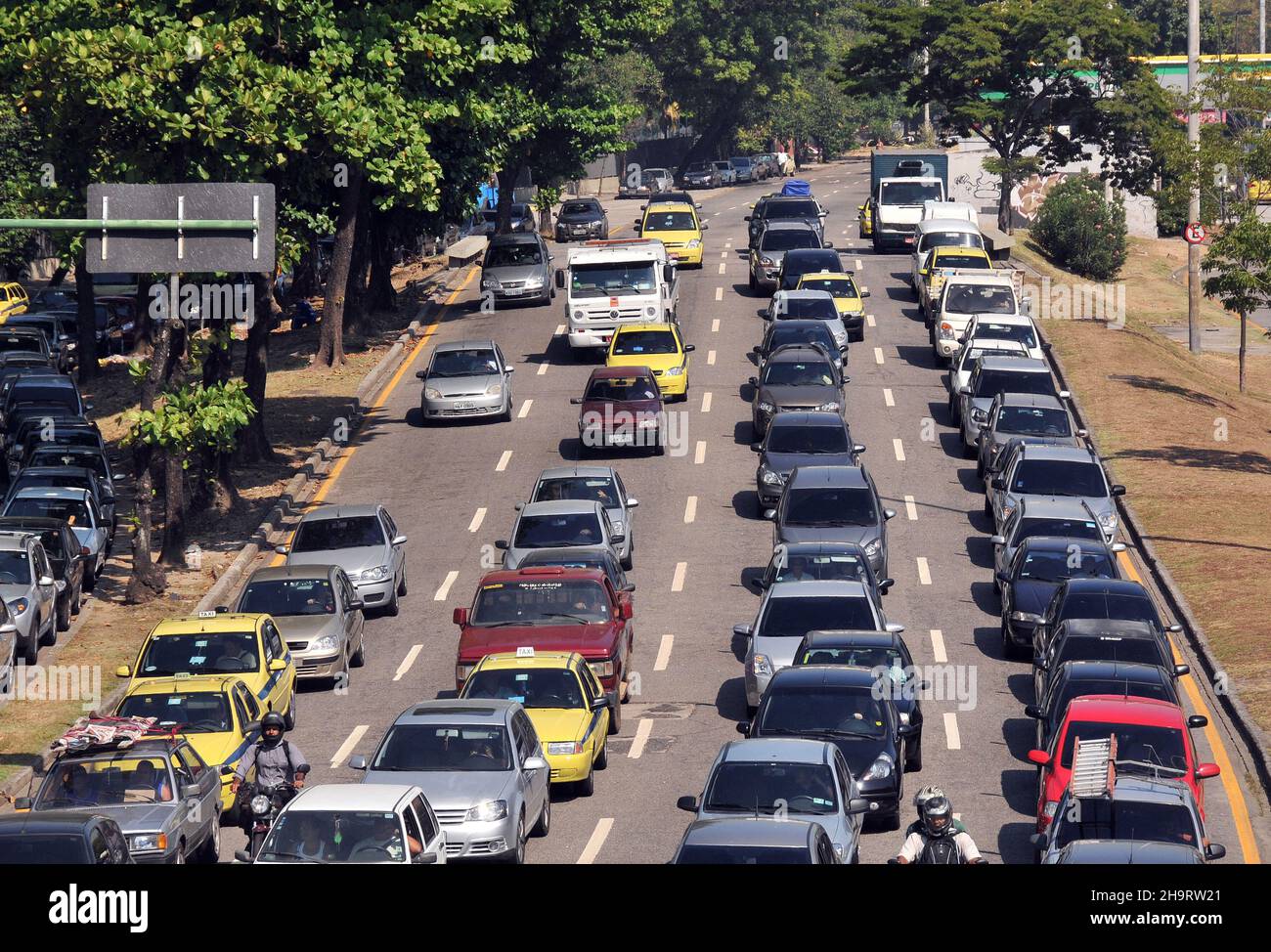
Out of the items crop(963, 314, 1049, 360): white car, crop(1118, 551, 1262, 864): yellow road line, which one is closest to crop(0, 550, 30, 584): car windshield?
crop(1118, 551, 1262, 864): yellow road line

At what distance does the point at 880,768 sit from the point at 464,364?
23.7 m

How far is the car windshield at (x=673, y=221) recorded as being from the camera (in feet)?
195

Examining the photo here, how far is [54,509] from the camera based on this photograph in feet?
106

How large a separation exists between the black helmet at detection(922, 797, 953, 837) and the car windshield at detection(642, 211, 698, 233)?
1819 inches

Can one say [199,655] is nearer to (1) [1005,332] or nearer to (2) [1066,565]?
(2) [1066,565]

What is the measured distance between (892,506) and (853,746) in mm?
15496

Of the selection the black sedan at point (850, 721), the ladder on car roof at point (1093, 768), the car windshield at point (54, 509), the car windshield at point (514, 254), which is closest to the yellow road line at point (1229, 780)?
the ladder on car roof at point (1093, 768)

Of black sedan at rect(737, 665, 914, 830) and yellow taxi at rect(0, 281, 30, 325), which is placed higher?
yellow taxi at rect(0, 281, 30, 325)

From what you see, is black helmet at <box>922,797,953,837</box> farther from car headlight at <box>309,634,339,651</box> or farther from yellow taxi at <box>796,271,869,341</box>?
yellow taxi at <box>796,271,869,341</box>

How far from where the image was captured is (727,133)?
112 metres

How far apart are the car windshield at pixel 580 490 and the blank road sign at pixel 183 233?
51.8ft

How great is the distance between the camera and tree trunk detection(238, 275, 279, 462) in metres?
37.6

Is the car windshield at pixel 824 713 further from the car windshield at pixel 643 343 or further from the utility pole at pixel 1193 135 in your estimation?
the utility pole at pixel 1193 135
